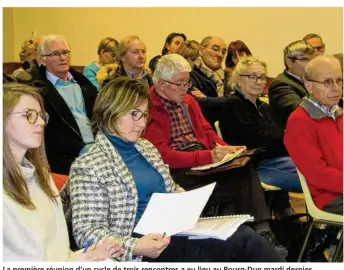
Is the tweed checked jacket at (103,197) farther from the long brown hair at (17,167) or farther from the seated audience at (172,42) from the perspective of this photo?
the seated audience at (172,42)

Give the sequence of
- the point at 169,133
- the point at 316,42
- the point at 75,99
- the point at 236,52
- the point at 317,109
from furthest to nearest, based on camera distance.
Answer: the point at 236,52
the point at 316,42
the point at 75,99
the point at 169,133
the point at 317,109

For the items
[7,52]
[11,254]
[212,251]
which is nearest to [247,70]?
[212,251]

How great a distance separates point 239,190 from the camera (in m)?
2.47

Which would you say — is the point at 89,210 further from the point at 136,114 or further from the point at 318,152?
the point at 318,152

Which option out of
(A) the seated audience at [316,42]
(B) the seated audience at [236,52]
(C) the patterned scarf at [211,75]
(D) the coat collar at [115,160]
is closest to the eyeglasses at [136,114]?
(D) the coat collar at [115,160]

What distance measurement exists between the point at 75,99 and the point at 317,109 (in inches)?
49.1

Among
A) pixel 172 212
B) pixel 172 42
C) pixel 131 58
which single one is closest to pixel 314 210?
pixel 172 212

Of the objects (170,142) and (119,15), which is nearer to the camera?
(170,142)

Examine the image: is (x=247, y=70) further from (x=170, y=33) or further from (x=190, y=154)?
(x=170, y=33)

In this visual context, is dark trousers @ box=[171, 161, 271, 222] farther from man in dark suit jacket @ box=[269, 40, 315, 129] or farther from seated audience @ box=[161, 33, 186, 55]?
seated audience @ box=[161, 33, 186, 55]

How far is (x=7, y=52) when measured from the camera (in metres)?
4.77

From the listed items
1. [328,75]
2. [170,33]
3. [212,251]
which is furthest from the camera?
[170,33]

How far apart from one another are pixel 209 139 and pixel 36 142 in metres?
1.41

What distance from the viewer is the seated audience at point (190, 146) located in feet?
8.03
